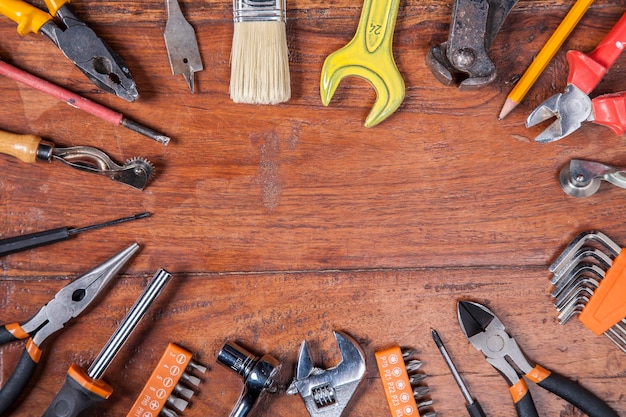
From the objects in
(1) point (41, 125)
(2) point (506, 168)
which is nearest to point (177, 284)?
(1) point (41, 125)

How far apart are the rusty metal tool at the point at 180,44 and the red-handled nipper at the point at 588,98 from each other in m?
0.62

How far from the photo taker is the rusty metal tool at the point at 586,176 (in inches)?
43.7

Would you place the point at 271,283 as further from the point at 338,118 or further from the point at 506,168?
the point at 506,168

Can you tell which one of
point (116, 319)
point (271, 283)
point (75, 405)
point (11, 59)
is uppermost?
point (11, 59)

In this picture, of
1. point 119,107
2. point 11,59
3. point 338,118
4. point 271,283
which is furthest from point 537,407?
point 11,59

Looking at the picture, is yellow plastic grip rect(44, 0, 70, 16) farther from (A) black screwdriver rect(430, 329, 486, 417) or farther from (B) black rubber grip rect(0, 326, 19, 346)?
(A) black screwdriver rect(430, 329, 486, 417)

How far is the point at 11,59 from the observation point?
3.74ft

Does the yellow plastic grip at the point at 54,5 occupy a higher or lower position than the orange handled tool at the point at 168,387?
higher

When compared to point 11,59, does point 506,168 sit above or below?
above

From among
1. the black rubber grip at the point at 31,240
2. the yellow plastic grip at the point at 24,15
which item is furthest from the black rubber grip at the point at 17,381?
the yellow plastic grip at the point at 24,15

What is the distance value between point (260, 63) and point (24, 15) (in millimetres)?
401

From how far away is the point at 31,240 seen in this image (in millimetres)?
1139

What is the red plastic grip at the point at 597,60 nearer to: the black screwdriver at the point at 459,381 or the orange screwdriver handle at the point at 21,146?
the black screwdriver at the point at 459,381

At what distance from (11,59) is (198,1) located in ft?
1.15
